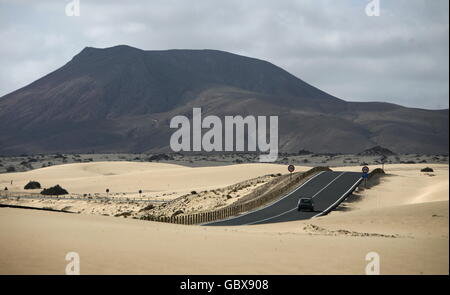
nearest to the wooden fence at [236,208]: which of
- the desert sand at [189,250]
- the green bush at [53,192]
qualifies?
the desert sand at [189,250]

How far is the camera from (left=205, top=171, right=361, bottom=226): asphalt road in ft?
155

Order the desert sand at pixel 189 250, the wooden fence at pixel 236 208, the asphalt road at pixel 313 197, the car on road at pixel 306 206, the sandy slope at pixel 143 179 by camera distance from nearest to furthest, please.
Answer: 1. the desert sand at pixel 189 250
2. the wooden fence at pixel 236 208
3. the asphalt road at pixel 313 197
4. the car on road at pixel 306 206
5. the sandy slope at pixel 143 179

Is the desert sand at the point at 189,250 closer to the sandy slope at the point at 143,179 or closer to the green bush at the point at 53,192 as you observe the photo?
the green bush at the point at 53,192

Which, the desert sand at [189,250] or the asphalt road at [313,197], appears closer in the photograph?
the desert sand at [189,250]

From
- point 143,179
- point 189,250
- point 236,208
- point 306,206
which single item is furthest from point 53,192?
point 189,250

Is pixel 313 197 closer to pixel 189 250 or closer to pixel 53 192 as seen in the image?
pixel 53 192

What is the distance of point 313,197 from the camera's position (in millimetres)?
61906

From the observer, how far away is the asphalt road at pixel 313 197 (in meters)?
47.2

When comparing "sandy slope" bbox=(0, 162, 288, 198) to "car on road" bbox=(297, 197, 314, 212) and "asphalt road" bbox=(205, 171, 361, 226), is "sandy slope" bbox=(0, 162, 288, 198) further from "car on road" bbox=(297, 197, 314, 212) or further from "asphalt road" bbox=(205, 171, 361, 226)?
"car on road" bbox=(297, 197, 314, 212)

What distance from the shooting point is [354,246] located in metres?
25.8
